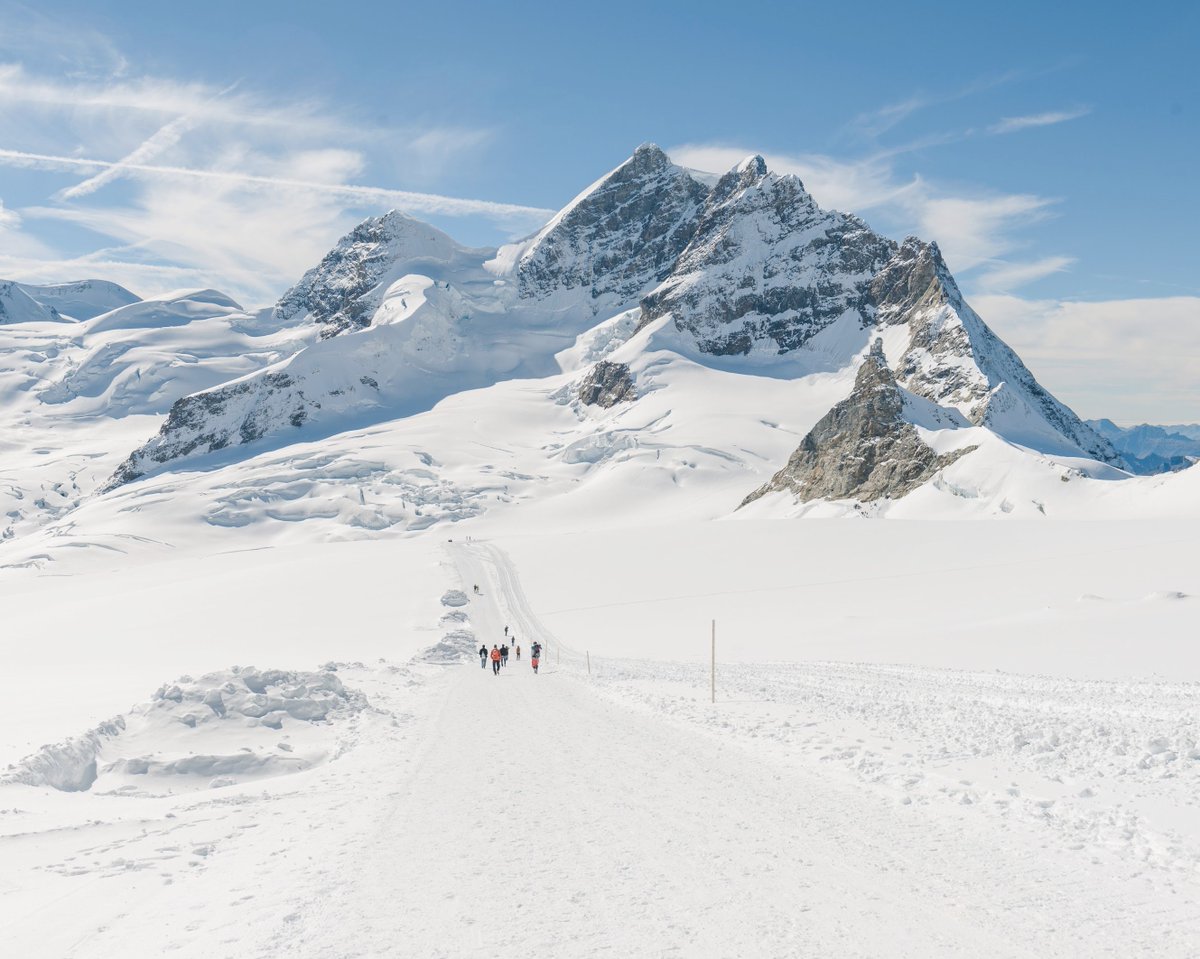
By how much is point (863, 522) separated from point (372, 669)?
4090 centimetres

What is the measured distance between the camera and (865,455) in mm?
102375

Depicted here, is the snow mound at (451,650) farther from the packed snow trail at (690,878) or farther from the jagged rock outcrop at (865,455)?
the jagged rock outcrop at (865,455)

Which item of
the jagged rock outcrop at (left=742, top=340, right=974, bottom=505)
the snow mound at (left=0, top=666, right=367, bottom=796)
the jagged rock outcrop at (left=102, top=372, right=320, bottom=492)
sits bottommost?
the snow mound at (left=0, top=666, right=367, bottom=796)

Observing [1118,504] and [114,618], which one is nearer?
[114,618]

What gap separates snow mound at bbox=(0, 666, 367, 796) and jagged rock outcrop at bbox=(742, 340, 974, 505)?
84.0 meters

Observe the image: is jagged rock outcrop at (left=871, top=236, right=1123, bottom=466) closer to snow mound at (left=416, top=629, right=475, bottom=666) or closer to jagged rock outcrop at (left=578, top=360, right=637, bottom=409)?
jagged rock outcrop at (left=578, top=360, right=637, bottom=409)

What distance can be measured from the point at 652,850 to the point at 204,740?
973 cm

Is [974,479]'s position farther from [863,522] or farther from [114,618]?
[114,618]

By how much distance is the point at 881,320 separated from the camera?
199 m

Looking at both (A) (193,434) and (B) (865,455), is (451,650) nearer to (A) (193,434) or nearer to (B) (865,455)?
(B) (865,455)

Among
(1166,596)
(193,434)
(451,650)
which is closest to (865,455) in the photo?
(1166,596)

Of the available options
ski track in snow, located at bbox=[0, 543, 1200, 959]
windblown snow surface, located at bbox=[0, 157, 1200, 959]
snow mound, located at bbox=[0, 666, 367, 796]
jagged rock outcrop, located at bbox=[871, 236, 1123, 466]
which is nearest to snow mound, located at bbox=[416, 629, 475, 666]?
windblown snow surface, located at bbox=[0, 157, 1200, 959]

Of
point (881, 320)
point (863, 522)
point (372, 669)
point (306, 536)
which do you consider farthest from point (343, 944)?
point (881, 320)

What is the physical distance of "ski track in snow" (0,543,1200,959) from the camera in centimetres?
611
